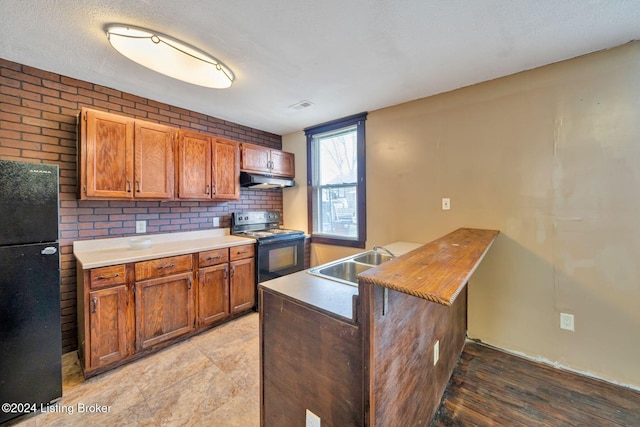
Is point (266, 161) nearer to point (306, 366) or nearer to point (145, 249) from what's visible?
point (145, 249)

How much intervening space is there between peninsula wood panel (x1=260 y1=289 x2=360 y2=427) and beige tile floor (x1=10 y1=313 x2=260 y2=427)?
51 cm

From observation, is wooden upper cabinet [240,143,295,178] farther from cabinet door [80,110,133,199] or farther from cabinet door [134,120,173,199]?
cabinet door [80,110,133,199]

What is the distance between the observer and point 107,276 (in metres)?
1.90

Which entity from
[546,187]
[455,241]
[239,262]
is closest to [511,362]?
[455,241]

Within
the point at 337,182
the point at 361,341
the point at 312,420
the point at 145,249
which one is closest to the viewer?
the point at 361,341

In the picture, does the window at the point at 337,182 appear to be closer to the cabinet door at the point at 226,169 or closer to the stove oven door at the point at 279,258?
the stove oven door at the point at 279,258

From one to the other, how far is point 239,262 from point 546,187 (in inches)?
115

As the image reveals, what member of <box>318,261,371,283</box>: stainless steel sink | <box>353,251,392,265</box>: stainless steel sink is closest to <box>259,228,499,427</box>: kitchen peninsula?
<box>318,261,371,283</box>: stainless steel sink

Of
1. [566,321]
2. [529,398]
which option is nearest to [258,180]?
[529,398]

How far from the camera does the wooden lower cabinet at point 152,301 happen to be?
186cm

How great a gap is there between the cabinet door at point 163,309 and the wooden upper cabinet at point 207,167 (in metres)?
0.89

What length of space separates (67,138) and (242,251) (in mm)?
1807

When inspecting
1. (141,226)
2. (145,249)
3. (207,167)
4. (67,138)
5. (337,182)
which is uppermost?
(67,138)

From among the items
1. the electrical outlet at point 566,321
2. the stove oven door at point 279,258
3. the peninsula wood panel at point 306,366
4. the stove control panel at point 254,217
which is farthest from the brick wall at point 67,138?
the electrical outlet at point 566,321
